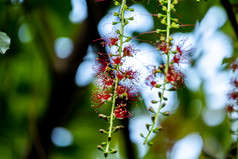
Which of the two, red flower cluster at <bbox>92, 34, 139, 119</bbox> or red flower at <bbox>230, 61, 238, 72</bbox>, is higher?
red flower cluster at <bbox>92, 34, 139, 119</bbox>

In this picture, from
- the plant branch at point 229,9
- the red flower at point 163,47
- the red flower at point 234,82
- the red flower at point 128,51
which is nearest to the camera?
the red flower at point 163,47

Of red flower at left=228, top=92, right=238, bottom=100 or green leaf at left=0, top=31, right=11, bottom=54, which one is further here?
red flower at left=228, top=92, right=238, bottom=100

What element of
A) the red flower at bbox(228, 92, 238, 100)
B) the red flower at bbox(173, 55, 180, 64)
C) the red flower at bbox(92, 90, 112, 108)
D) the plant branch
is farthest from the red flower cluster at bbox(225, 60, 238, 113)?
the red flower at bbox(92, 90, 112, 108)

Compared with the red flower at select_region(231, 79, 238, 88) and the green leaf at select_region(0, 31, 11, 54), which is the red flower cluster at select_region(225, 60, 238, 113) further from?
the green leaf at select_region(0, 31, 11, 54)

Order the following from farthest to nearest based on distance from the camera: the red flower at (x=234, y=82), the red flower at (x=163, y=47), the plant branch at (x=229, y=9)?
1. the red flower at (x=234, y=82)
2. the plant branch at (x=229, y=9)
3. the red flower at (x=163, y=47)

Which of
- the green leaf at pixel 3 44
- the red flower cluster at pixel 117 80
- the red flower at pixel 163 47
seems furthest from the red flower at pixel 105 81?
the green leaf at pixel 3 44

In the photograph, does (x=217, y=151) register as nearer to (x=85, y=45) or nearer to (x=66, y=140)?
(x=66, y=140)

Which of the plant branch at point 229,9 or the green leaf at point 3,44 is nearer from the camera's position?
the green leaf at point 3,44

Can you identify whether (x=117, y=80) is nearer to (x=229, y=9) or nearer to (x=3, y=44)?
(x=3, y=44)

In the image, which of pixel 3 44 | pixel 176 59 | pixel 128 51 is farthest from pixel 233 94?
pixel 3 44

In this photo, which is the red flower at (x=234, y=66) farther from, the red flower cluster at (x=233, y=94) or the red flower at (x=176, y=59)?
the red flower at (x=176, y=59)

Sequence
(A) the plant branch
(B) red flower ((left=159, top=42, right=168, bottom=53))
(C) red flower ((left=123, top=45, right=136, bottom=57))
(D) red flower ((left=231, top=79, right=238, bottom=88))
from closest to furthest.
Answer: (B) red flower ((left=159, top=42, right=168, bottom=53)) → (C) red flower ((left=123, top=45, right=136, bottom=57)) → (A) the plant branch → (D) red flower ((left=231, top=79, right=238, bottom=88))

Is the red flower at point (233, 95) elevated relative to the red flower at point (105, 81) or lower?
lower

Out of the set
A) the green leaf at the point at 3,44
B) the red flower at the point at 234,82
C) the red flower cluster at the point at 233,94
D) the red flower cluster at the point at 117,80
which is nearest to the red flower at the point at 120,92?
the red flower cluster at the point at 117,80
